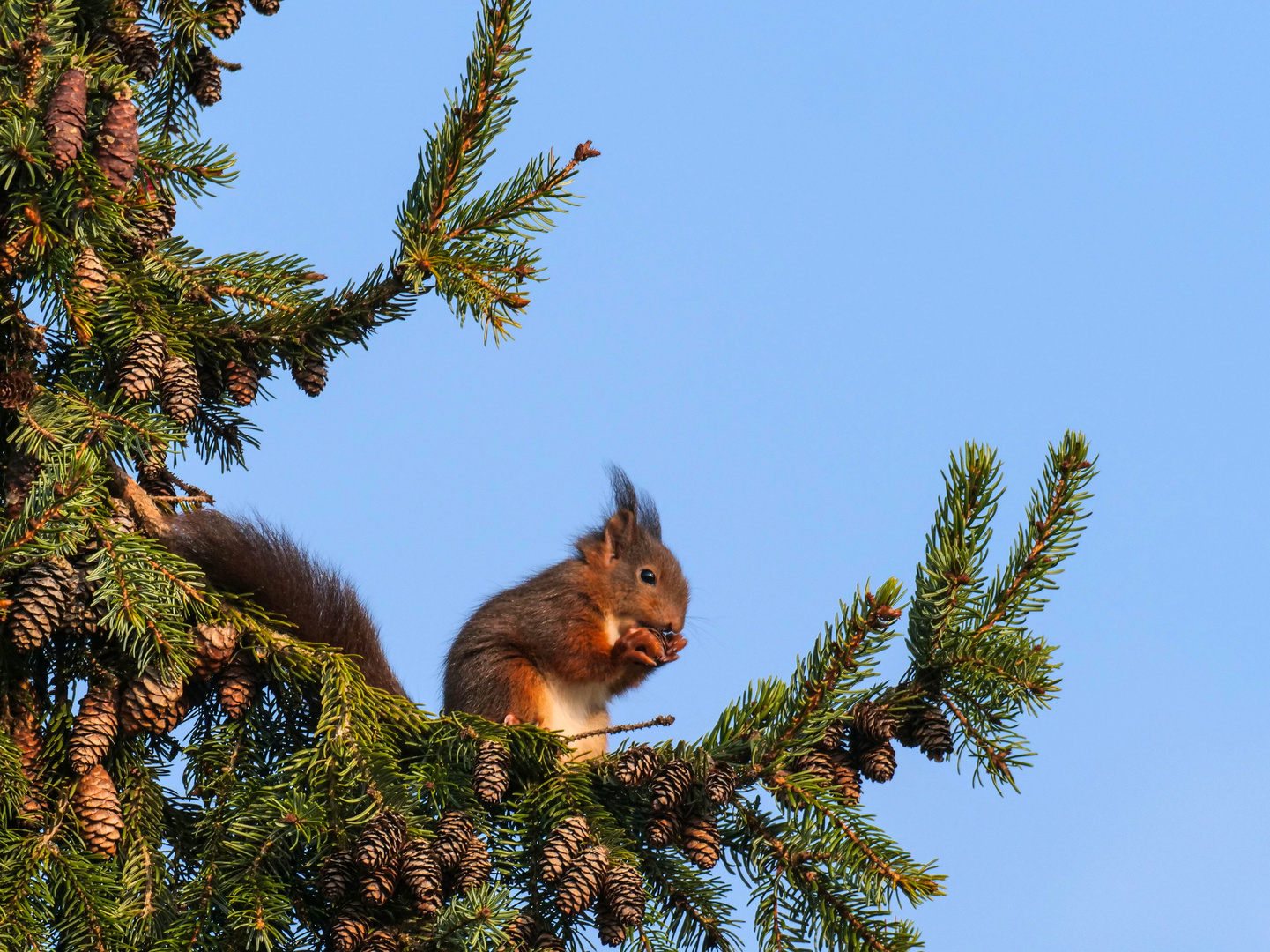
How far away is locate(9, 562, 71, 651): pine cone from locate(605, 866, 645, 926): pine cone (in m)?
0.80

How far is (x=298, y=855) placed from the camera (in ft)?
5.79

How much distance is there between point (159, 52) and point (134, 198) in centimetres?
69

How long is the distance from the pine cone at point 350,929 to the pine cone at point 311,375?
917 millimetres

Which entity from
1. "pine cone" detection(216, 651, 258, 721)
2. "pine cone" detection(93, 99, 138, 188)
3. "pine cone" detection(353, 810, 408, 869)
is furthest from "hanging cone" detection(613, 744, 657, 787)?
"pine cone" detection(93, 99, 138, 188)

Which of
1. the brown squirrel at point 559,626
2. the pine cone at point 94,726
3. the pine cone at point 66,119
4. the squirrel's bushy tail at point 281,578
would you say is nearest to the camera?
the pine cone at point 66,119

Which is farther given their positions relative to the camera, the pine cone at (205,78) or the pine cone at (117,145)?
the pine cone at (205,78)

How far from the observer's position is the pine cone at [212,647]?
6.14ft

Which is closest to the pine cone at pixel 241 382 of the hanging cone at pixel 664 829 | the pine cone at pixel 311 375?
the pine cone at pixel 311 375

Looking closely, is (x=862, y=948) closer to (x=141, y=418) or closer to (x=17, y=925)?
(x=17, y=925)

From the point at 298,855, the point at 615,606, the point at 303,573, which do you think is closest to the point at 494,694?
the point at 615,606

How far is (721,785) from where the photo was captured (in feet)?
5.80

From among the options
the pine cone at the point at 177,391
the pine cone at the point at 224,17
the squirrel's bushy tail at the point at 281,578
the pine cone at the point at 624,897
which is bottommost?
the pine cone at the point at 624,897

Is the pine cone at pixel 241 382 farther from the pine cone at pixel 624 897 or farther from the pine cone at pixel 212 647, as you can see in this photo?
the pine cone at pixel 624 897

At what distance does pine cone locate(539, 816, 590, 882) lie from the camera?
1664 millimetres
